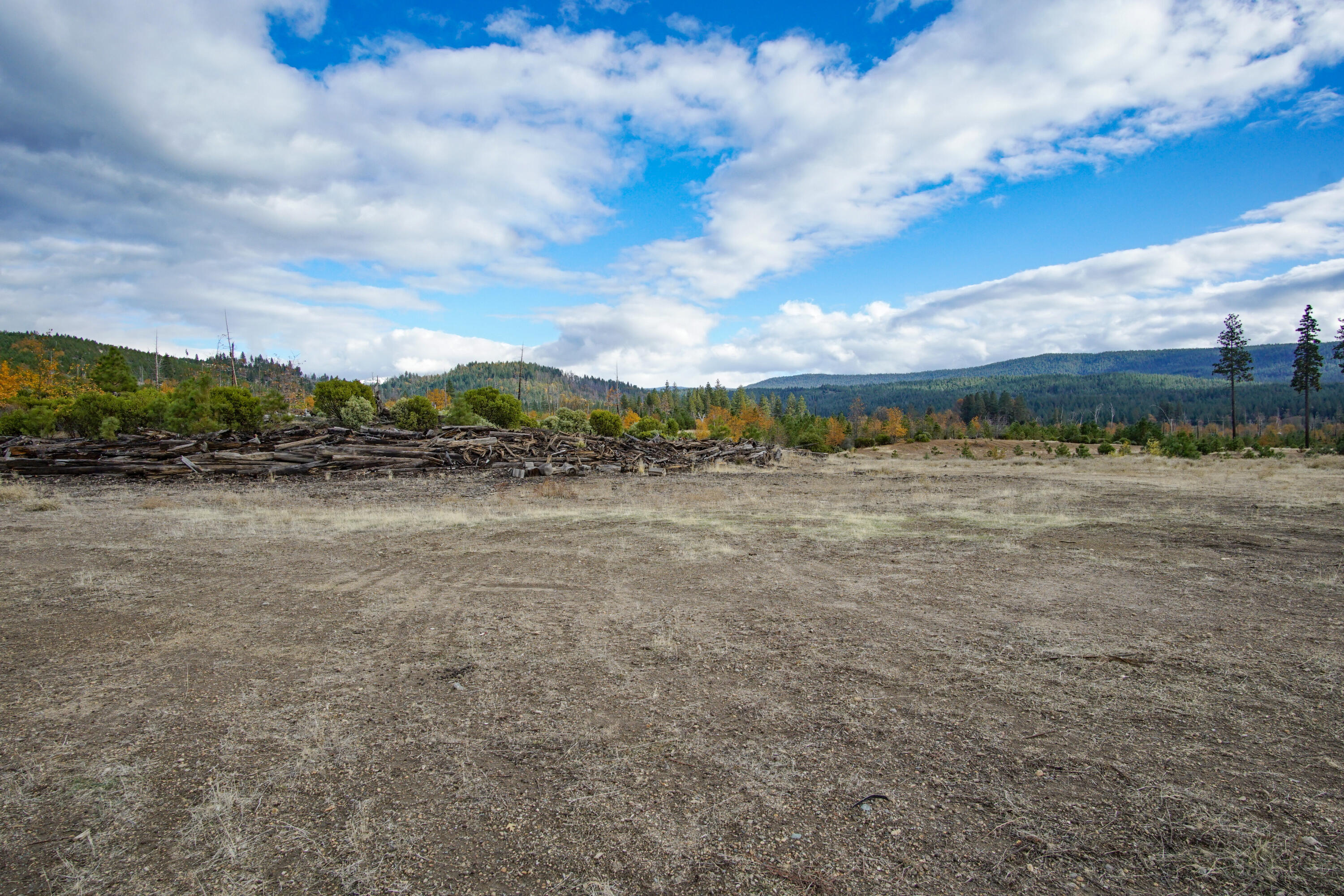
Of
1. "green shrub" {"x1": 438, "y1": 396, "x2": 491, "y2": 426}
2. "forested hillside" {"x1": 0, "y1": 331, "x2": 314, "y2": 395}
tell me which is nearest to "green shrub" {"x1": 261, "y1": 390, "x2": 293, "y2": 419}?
"green shrub" {"x1": 438, "y1": 396, "x2": 491, "y2": 426}

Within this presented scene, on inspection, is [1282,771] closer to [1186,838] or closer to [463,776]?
[1186,838]

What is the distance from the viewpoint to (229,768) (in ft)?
11.0

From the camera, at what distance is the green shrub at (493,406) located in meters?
32.3

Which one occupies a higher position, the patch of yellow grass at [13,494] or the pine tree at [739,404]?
the pine tree at [739,404]

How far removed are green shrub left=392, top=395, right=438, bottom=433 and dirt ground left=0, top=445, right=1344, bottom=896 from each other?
19208 millimetres

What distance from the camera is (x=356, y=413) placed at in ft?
91.2

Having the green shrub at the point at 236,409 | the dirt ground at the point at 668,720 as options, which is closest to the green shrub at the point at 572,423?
the green shrub at the point at 236,409

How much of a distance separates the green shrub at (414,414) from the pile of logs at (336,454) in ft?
12.0

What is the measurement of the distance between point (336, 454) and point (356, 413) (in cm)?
803

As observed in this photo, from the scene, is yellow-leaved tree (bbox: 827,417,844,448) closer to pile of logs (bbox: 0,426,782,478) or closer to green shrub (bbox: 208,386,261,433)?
pile of logs (bbox: 0,426,782,478)

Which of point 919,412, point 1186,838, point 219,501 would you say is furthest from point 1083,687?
point 919,412

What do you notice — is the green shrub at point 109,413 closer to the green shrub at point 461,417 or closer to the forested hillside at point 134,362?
the green shrub at point 461,417

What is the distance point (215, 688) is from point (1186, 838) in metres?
6.16

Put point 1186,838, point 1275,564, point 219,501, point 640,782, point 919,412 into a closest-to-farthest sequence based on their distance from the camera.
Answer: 1. point 1186,838
2. point 640,782
3. point 1275,564
4. point 219,501
5. point 919,412
